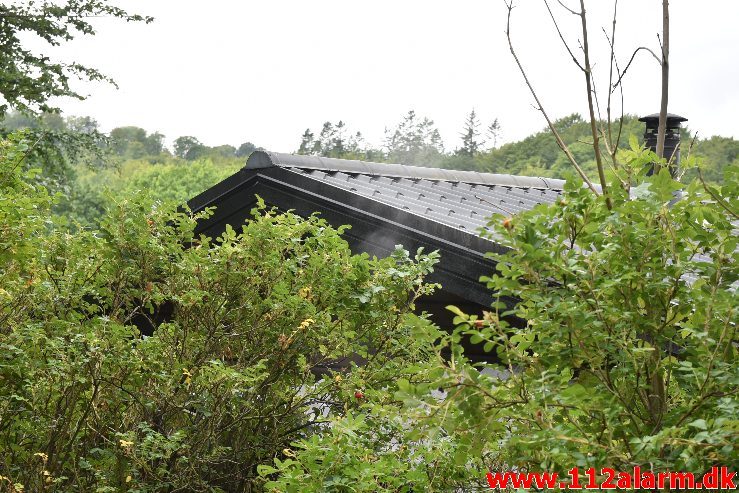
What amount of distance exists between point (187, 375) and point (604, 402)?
2463 millimetres

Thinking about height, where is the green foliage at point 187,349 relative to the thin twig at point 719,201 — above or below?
below

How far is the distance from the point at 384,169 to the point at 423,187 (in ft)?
1.09

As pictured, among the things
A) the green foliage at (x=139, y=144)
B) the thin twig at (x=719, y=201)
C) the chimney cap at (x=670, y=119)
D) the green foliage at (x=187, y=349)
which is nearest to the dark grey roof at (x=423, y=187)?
the green foliage at (x=187, y=349)

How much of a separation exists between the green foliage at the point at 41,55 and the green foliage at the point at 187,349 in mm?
15883

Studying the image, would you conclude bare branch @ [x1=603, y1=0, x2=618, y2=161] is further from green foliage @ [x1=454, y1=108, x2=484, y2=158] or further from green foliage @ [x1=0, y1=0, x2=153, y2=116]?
green foliage @ [x1=454, y1=108, x2=484, y2=158]

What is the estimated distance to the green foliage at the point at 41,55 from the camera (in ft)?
65.4

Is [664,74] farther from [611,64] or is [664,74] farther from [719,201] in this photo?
[719,201]

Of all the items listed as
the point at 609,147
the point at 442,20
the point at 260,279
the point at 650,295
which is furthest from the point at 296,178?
the point at 442,20

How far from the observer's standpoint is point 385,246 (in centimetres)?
571

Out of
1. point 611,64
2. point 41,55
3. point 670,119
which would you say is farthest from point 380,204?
point 41,55

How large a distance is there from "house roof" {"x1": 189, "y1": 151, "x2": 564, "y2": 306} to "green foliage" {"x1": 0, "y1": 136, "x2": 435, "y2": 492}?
0.28 m

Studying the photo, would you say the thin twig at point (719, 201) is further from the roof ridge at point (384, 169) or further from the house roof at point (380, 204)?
the roof ridge at point (384, 169)

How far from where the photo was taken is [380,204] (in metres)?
5.58

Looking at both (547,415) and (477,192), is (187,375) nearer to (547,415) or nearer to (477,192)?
(547,415)
